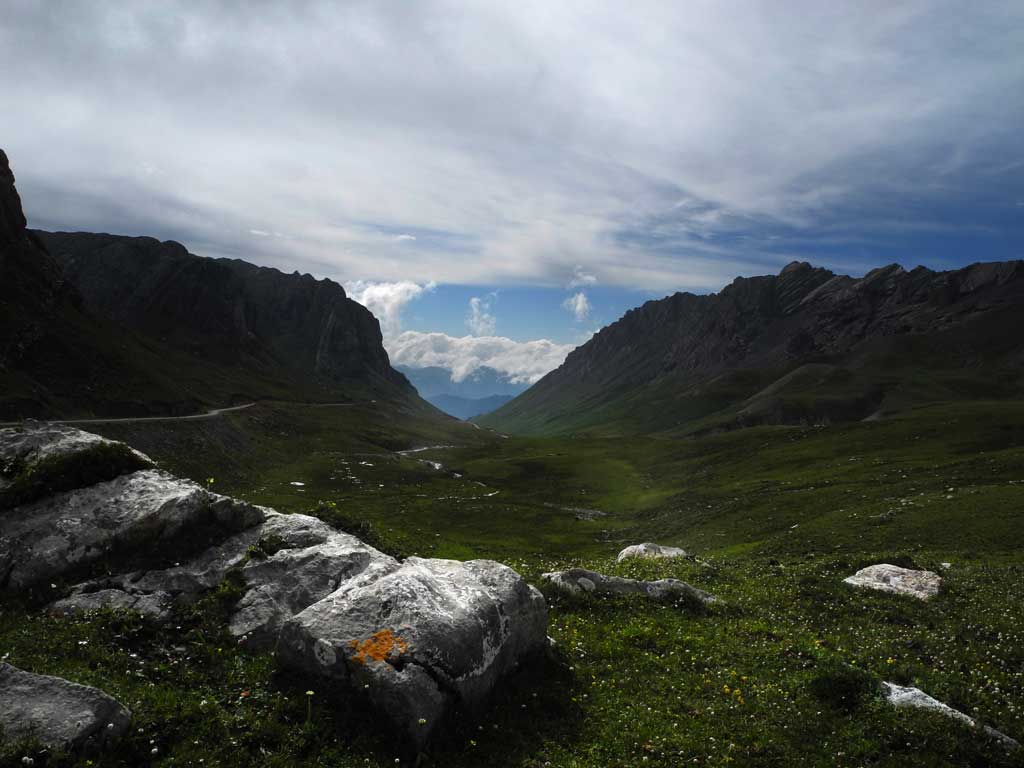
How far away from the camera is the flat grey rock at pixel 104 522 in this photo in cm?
1745

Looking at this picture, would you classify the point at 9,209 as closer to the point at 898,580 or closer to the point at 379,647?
the point at 379,647

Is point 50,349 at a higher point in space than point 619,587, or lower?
higher

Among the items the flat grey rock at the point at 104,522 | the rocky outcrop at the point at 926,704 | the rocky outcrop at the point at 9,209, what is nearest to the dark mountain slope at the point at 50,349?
the rocky outcrop at the point at 9,209

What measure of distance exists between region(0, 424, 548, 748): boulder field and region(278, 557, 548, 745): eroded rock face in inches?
1.4

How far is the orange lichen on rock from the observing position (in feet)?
45.8

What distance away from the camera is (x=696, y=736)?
14867 millimetres

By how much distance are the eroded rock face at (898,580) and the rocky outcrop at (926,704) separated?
11761 mm

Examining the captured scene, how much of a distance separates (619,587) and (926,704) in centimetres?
1198

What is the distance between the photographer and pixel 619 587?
82.5ft

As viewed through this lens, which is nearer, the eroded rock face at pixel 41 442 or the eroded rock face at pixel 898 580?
the eroded rock face at pixel 41 442

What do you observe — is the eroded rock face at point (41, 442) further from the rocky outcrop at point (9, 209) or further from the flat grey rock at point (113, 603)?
the rocky outcrop at point (9, 209)

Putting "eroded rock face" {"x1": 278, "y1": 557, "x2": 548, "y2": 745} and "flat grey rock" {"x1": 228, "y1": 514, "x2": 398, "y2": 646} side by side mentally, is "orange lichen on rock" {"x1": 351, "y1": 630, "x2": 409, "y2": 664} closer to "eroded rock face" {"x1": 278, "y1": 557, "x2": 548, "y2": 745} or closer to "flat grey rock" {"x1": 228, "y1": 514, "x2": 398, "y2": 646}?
"eroded rock face" {"x1": 278, "y1": 557, "x2": 548, "y2": 745}

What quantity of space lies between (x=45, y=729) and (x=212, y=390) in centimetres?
19669

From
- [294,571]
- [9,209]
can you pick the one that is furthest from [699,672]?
[9,209]
